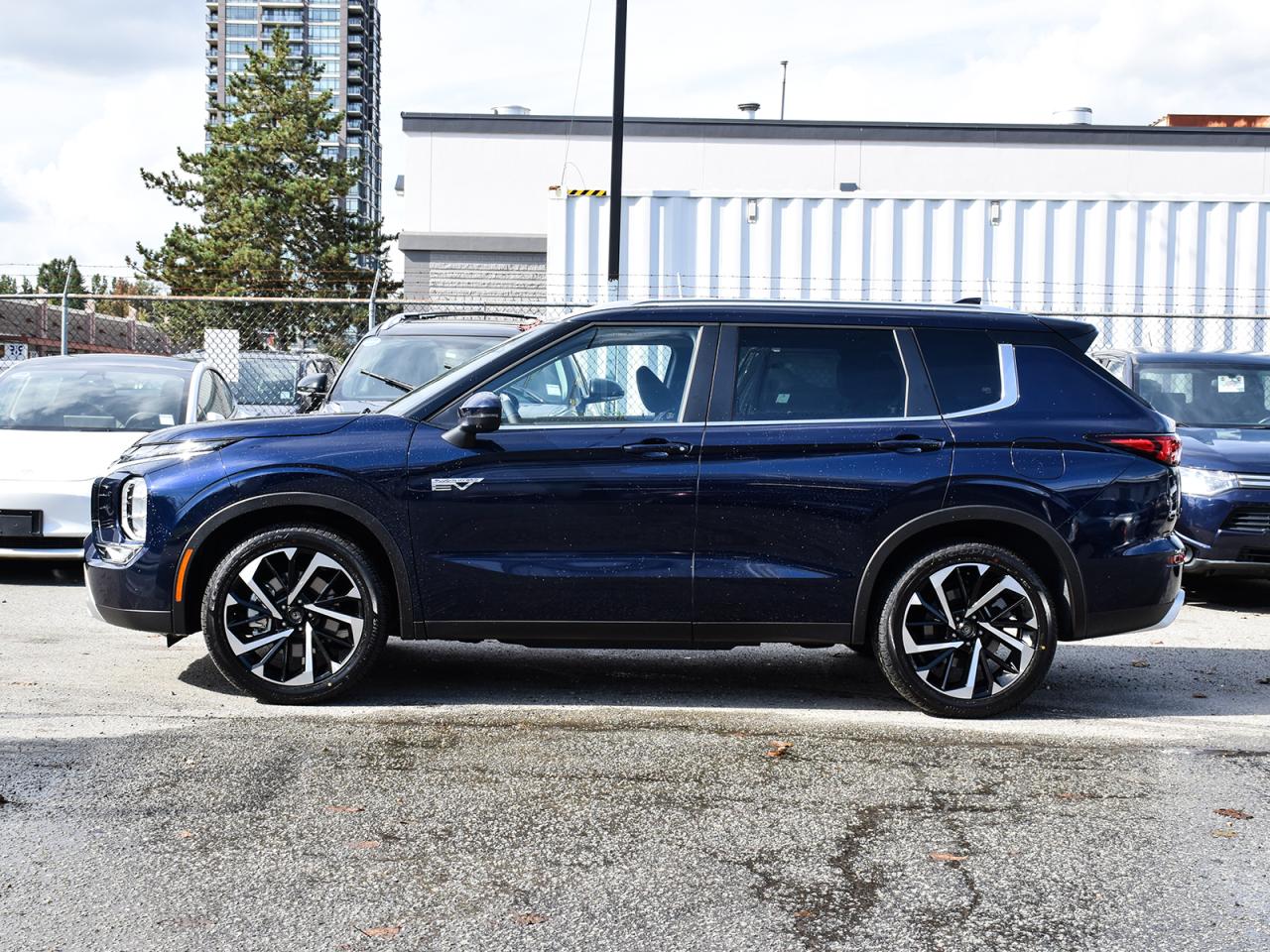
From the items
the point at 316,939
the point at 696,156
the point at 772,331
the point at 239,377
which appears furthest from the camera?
the point at 696,156

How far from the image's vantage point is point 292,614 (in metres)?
5.99

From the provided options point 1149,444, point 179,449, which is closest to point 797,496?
point 1149,444

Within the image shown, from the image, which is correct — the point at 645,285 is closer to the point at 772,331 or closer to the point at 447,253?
the point at 772,331

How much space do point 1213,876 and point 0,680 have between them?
17.0 feet

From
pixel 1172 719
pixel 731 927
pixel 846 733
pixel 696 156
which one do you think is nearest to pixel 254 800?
pixel 731 927

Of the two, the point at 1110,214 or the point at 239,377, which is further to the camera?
the point at 239,377

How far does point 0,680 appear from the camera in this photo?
254 inches

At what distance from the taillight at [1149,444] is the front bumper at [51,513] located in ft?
20.9

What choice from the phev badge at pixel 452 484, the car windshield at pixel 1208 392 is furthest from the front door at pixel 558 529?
the car windshield at pixel 1208 392

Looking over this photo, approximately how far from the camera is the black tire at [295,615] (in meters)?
5.95

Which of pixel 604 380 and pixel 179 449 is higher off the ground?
pixel 604 380

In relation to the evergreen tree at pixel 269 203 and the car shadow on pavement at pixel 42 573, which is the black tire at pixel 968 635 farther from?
the evergreen tree at pixel 269 203

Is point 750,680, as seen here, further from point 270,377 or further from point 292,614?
point 270,377

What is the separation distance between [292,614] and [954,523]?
2.89 metres
